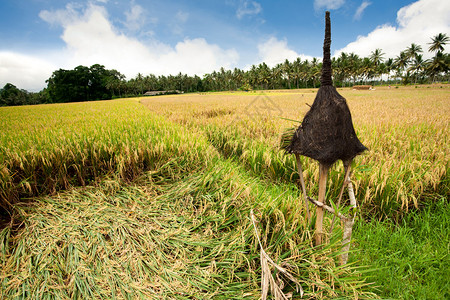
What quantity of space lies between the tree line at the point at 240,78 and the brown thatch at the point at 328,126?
5612 cm

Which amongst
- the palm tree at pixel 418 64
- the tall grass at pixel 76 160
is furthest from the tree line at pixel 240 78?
the tall grass at pixel 76 160

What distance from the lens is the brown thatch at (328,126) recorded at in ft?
2.90

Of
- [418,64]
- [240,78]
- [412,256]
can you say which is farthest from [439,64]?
[412,256]

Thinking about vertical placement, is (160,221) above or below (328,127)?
below

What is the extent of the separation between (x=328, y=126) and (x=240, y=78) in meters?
82.1

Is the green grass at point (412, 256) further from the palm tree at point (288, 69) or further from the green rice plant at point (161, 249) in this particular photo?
the palm tree at point (288, 69)

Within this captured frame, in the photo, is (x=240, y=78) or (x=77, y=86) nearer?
(x=77, y=86)

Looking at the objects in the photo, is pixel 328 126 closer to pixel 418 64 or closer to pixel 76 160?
pixel 76 160

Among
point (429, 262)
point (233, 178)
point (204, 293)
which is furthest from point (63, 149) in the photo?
point (429, 262)

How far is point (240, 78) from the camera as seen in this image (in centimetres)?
7719

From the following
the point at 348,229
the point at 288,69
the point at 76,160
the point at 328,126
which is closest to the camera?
the point at 328,126

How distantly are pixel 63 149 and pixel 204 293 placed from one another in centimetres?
221

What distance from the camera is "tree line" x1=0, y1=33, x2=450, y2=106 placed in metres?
58.0

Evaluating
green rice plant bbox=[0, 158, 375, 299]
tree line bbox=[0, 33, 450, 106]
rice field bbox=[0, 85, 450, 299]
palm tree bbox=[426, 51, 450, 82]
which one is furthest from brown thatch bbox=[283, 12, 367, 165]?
palm tree bbox=[426, 51, 450, 82]
